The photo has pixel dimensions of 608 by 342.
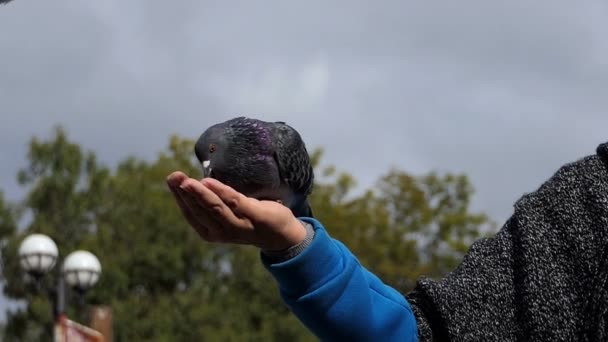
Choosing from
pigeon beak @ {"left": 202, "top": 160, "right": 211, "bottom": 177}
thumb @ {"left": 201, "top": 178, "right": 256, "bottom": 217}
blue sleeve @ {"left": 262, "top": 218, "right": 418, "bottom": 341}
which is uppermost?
pigeon beak @ {"left": 202, "top": 160, "right": 211, "bottom": 177}

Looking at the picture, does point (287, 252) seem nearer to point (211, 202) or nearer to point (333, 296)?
point (333, 296)

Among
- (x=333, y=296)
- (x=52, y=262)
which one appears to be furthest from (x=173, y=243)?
(x=333, y=296)

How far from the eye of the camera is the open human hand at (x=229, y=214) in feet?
5.92

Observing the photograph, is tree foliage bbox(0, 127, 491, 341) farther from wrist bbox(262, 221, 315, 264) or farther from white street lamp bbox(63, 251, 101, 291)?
wrist bbox(262, 221, 315, 264)

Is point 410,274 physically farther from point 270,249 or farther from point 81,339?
point 270,249

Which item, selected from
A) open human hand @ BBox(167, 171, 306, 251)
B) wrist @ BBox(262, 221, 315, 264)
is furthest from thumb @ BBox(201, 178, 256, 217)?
wrist @ BBox(262, 221, 315, 264)

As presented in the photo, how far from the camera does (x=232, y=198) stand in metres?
1.85

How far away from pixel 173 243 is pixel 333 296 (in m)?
31.8

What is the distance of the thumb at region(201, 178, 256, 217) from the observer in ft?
6.01

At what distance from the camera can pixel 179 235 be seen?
1326 inches

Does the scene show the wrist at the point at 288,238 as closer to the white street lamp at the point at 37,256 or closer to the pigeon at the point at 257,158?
the pigeon at the point at 257,158

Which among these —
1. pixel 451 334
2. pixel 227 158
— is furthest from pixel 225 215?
pixel 451 334

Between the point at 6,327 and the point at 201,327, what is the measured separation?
432cm

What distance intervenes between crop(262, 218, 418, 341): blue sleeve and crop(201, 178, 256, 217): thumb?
159mm
